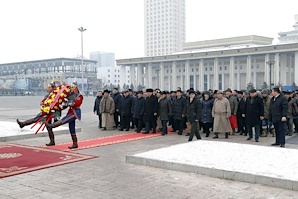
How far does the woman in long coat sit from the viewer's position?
1130 centimetres

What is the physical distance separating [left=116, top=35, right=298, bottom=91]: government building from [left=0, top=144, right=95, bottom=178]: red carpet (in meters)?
70.2

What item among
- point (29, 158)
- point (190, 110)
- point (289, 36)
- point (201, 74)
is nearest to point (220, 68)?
point (201, 74)

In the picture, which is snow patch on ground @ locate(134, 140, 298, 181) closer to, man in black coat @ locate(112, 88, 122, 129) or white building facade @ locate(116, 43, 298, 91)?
man in black coat @ locate(112, 88, 122, 129)

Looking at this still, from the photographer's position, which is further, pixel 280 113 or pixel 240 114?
pixel 240 114

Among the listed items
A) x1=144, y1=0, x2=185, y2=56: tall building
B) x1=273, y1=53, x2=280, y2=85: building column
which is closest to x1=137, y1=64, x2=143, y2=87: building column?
x1=273, y1=53, x2=280, y2=85: building column

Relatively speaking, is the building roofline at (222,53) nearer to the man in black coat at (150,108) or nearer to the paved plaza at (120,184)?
the man in black coat at (150,108)

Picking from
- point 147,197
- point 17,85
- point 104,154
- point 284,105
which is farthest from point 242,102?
point 17,85

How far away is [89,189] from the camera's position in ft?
17.9

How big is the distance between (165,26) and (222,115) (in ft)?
444

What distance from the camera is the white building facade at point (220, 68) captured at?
76312mm

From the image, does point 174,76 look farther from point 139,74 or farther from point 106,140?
point 106,140

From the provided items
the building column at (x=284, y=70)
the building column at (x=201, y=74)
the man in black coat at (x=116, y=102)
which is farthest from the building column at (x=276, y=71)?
the man in black coat at (x=116, y=102)

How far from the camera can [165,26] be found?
142750 mm

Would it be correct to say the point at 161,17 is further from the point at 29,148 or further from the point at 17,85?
the point at 29,148
